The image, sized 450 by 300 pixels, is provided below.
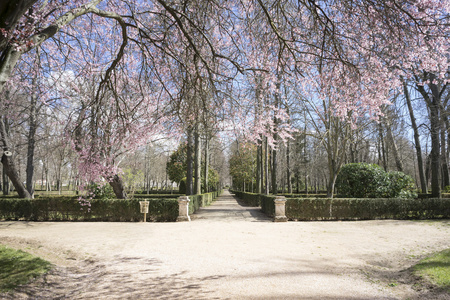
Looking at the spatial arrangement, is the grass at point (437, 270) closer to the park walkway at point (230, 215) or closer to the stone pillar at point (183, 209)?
the park walkway at point (230, 215)

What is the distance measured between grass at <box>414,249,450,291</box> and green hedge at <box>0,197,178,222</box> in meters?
8.79

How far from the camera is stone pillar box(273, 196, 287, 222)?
1113 centimetres

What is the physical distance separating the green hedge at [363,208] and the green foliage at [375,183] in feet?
4.57

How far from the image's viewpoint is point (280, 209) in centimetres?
1120

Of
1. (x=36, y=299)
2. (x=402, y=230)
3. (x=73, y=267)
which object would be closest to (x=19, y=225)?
(x=73, y=267)

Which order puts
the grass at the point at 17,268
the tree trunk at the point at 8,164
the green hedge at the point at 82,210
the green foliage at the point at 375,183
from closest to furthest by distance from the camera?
the grass at the point at 17,268 < the green hedge at the point at 82,210 < the tree trunk at the point at 8,164 < the green foliage at the point at 375,183

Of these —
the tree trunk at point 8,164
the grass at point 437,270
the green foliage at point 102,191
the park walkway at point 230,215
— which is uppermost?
the tree trunk at point 8,164

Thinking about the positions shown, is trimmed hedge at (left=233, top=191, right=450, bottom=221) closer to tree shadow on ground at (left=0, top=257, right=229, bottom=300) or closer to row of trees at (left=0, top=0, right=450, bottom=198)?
row of trees at (left=0, top=0, right=450, bottom=198)

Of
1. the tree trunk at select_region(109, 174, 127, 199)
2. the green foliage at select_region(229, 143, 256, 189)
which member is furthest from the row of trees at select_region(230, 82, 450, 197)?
the tree trunk at select_region(109, 174, 127, 199)

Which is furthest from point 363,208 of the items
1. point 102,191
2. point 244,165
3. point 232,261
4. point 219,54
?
point 244,165

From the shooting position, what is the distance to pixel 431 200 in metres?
11.4

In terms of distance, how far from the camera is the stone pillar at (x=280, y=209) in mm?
11133

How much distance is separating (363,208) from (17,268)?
38.0 ft

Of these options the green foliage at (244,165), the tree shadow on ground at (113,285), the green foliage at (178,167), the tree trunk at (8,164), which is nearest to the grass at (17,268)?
the tree shadow on ground at (113,285)
